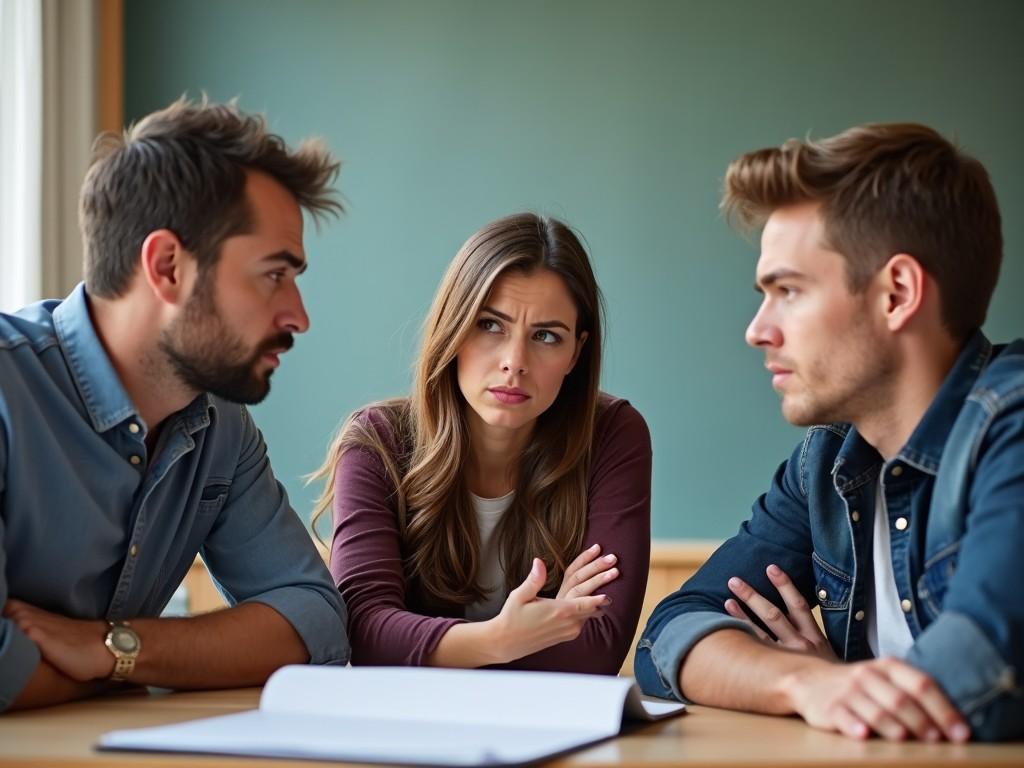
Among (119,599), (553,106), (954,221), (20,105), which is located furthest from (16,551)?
(553,106)

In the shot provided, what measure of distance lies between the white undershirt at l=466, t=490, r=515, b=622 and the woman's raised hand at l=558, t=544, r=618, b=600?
0.18 metres

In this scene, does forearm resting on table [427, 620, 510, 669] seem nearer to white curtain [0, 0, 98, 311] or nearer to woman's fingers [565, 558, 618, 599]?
woman's fingers [565, 558, 618, 599]

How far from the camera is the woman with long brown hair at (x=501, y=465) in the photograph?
6.81 feet

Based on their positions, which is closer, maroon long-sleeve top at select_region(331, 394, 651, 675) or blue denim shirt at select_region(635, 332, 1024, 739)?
blue denim shirt at select_region(635, 332, 1024, 739)

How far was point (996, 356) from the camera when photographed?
1.60 m

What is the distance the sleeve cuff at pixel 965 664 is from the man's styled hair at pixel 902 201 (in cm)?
53

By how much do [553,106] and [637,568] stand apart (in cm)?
186

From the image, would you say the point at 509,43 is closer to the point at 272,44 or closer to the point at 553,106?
the point at 553,106

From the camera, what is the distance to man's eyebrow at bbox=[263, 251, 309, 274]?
1680mm

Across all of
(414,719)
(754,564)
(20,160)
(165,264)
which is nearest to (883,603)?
(754,564)

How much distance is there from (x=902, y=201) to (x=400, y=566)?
39.8 inches

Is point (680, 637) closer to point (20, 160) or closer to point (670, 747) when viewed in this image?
point (670, 747)

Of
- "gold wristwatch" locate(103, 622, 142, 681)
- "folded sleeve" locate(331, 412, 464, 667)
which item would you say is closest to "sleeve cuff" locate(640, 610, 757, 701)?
"folded sleeve" locate(331, 412, 464, 667)

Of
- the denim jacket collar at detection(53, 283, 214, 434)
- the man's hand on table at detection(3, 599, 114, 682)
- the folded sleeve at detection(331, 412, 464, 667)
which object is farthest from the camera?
the folded sleeve at detection(331, 412, 464, 667)
